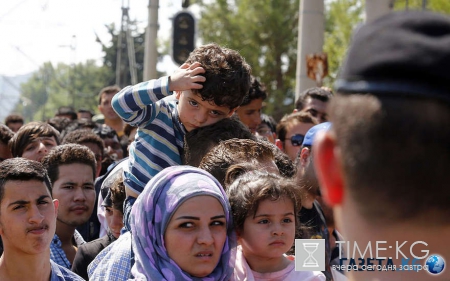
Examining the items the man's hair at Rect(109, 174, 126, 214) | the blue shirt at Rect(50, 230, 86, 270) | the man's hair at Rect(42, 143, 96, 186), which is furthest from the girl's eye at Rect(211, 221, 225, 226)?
the man's hair at Rect(42, 143, 96, 186)

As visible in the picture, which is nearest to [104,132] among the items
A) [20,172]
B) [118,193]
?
[118,193]

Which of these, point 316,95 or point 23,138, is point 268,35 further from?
point 23,138

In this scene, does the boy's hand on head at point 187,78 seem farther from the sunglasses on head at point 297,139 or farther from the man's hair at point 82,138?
the man's hair at point 82,138

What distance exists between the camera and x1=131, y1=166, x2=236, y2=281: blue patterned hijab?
280cm

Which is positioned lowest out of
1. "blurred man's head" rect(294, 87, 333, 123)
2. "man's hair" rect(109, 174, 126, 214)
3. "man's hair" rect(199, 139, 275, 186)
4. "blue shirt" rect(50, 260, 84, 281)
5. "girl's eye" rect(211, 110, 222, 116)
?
"blue shirt" rect(50, 260, 84, 281)

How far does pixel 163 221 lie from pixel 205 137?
77 cm

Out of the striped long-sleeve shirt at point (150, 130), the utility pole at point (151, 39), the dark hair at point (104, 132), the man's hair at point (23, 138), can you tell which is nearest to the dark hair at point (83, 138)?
the man's hair at point (23, 138)

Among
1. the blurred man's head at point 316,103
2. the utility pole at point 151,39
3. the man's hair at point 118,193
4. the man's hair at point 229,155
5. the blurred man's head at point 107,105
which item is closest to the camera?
the man's hair at point 229,155

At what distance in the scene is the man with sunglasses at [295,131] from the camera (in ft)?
20.4

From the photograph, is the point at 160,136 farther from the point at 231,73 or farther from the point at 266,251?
the point at 266,251

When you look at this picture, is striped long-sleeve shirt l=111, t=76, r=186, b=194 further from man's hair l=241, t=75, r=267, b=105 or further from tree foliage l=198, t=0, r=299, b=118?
tree foliage l=198, t=0, r=299, b=118

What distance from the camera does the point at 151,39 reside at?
1880cm

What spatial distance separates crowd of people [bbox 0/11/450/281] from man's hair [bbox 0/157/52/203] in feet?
0.03

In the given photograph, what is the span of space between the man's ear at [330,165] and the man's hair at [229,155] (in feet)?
5.87
